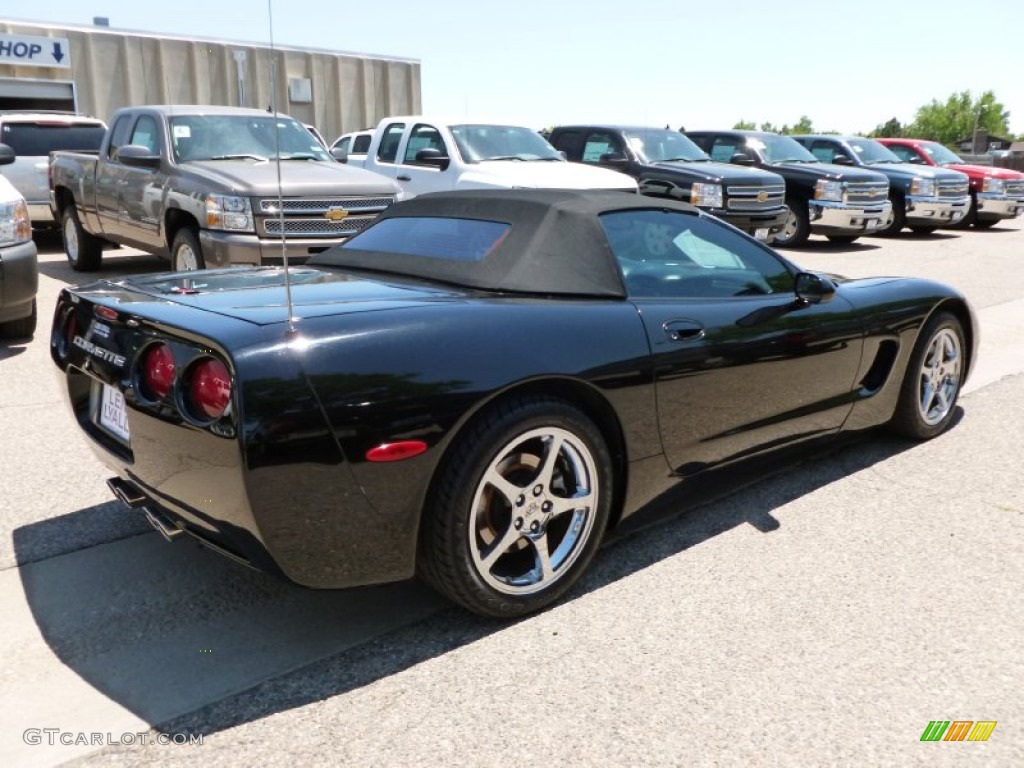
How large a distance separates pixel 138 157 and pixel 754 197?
26.3 ft

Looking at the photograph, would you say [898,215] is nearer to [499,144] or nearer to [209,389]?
[499,144]

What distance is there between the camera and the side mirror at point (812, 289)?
13.0 feet

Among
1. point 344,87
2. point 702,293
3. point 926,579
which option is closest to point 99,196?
point 702,293

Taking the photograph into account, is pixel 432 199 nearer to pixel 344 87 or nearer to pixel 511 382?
pixel 511 382

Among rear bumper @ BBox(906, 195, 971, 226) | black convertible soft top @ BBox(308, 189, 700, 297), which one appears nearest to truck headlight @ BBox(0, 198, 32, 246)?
black convertible soft top @ BBox(308, 189, 700, 297)

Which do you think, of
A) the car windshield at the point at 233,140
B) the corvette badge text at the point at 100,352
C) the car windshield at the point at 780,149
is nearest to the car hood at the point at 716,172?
the car windshield at the point at 780,149

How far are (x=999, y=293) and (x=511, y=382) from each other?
9.39 metres

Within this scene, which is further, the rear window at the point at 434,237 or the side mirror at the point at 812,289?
the side mirror at the point at 812,289

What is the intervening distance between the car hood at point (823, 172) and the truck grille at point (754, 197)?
140cm

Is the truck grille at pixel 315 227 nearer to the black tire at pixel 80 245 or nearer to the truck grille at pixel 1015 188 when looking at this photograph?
the black tire at pixel 80 245

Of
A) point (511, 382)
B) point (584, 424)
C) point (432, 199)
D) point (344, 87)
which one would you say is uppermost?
point (344, 87)

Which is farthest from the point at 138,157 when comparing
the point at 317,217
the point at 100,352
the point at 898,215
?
the point at 898,215

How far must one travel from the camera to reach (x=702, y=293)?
3.69 m

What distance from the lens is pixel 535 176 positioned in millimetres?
10094
